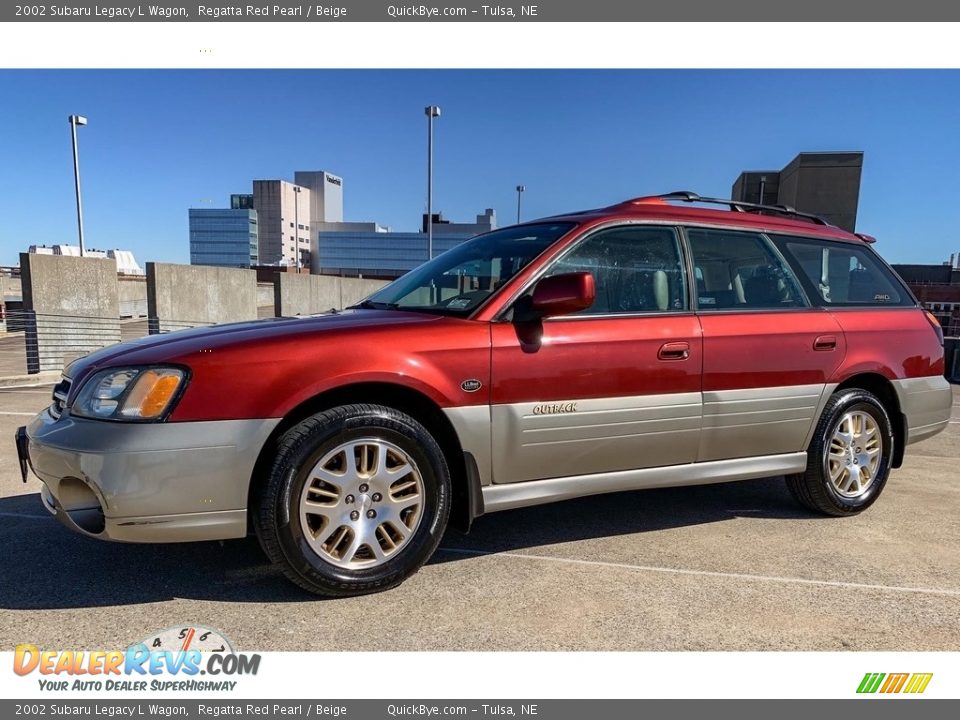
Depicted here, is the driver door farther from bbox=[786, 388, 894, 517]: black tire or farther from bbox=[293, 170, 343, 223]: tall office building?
bbox=[293, 170, 343, 223]: tall office building

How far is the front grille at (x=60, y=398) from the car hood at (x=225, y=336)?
0.17ft

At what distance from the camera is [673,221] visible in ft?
12.0

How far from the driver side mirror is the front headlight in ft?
5.09

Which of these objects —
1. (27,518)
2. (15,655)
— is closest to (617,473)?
(15,655)

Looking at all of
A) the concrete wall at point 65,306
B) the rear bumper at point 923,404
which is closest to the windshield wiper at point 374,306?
the rear bumper at point 923,404

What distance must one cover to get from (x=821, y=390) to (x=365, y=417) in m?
2.73

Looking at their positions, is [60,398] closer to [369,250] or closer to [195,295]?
[195,295]

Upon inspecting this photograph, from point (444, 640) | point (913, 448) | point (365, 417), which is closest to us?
point (444, 640)

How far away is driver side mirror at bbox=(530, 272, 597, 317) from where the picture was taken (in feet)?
9.52

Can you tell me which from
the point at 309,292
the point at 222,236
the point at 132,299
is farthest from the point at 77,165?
the point at 222,236

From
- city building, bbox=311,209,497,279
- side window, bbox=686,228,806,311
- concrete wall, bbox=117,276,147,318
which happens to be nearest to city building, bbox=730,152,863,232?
side window, bbox=686,228,806,311

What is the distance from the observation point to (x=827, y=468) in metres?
3.92

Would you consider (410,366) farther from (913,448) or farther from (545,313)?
(913,448)
